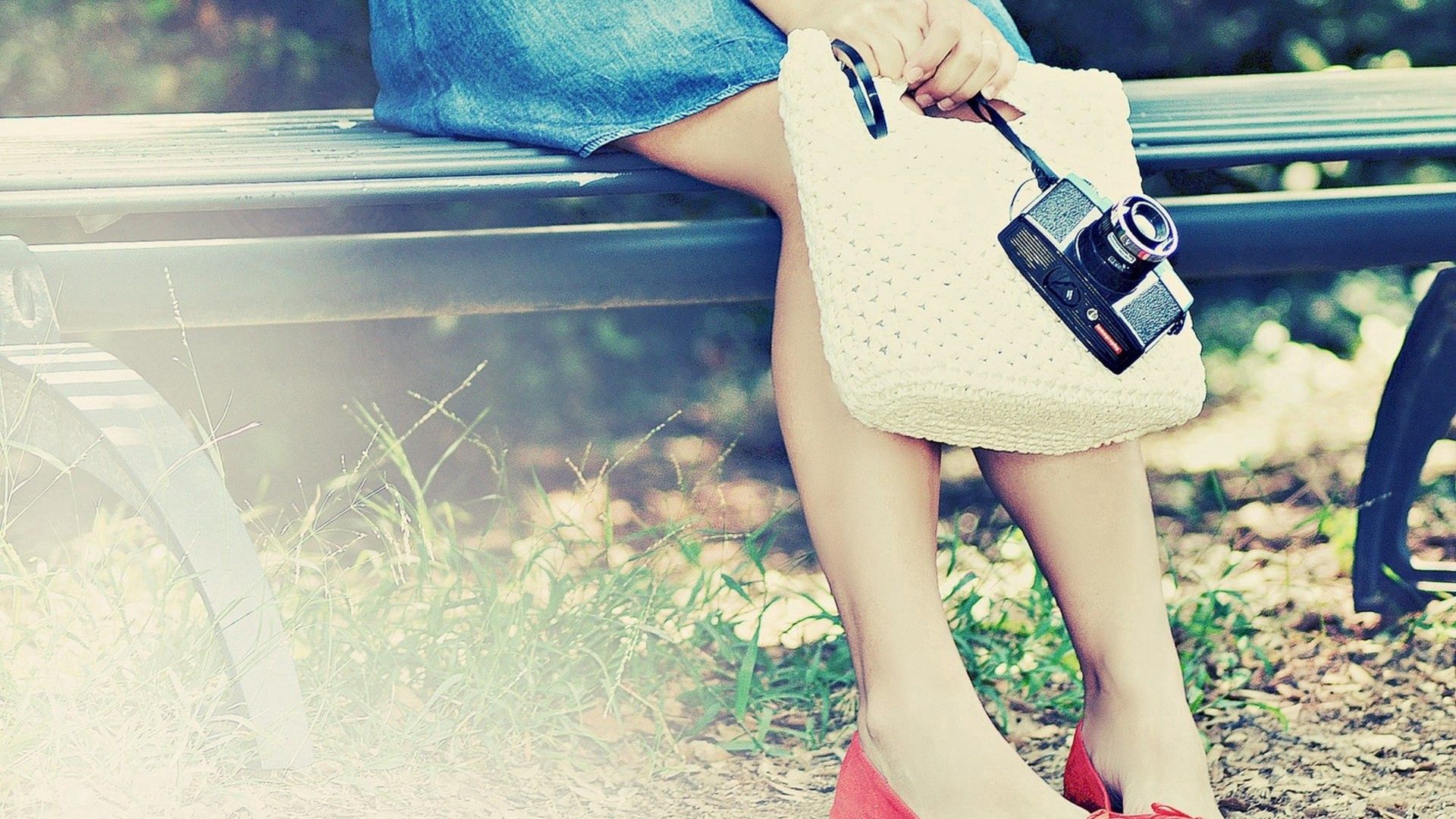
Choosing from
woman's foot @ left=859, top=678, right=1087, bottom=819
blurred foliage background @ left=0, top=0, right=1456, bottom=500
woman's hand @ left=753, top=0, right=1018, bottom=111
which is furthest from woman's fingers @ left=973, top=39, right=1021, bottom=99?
blurred foliage background @ left=0, top=0, right=1456, bottom=500

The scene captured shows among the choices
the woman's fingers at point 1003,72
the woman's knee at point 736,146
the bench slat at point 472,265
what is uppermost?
the woman's fingers at point 1003,72

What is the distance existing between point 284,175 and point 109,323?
0.25 m

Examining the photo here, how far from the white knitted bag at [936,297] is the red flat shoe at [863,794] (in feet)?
0.97

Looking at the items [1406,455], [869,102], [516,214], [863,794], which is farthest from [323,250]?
[1406,455]

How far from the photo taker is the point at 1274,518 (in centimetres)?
252

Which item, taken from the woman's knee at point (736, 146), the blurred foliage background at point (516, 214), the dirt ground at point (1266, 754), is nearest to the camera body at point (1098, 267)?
the woman's knee at point (736, 146)

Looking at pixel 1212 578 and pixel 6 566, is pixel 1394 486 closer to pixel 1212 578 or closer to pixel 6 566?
pixel 1212 578

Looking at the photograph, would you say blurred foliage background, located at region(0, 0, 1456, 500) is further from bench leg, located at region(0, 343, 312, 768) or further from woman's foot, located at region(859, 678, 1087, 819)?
woman's foot, located at region(859, 678, 1087, 819)

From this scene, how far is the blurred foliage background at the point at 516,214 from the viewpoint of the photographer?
262cm

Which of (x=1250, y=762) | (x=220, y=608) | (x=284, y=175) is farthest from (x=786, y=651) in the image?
(x=284, y=175)

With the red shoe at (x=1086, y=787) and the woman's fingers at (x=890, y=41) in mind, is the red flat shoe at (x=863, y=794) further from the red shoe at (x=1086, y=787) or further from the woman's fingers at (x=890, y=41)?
the woman's fingers at (x=890, y=41)

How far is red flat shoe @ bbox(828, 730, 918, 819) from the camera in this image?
1297mm

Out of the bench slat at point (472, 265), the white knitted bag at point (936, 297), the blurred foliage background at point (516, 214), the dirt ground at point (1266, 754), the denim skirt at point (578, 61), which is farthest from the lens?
the blurred foliage background at point (516, 214)

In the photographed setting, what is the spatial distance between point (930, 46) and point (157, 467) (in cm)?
82
